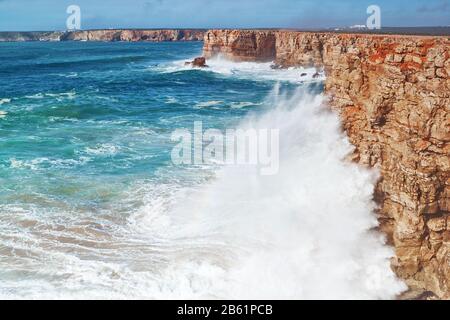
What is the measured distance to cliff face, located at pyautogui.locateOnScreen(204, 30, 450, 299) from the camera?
1045 cm

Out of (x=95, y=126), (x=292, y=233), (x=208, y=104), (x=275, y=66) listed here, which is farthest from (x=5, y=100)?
(x=275, y=66)

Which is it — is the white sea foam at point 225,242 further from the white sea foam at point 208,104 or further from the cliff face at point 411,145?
the white sea foam at point 208,104

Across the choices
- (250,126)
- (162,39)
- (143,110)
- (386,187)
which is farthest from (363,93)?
(162,39)

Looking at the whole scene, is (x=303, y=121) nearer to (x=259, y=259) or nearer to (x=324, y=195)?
(x=324, y=195)

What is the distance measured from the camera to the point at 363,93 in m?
14.0

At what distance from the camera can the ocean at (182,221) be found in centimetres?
1105

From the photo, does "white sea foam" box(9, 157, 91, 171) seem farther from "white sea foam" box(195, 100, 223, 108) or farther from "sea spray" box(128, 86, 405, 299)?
"white sea foam" box(195, 100, 223, 108)

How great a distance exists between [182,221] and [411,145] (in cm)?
717

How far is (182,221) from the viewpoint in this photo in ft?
46.9

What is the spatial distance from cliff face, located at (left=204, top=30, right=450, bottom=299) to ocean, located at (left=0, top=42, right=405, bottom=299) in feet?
2.01

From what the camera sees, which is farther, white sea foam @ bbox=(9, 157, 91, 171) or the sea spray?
white sea foam @ bbox=(9, 157, 91, 171)

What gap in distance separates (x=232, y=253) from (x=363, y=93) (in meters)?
6.45

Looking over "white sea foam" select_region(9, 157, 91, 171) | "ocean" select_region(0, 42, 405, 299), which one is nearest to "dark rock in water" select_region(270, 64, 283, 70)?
"ocean" select_region(0, 42, 405, 299)

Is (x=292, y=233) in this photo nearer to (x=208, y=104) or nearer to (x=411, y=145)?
(x=411, y=145)
